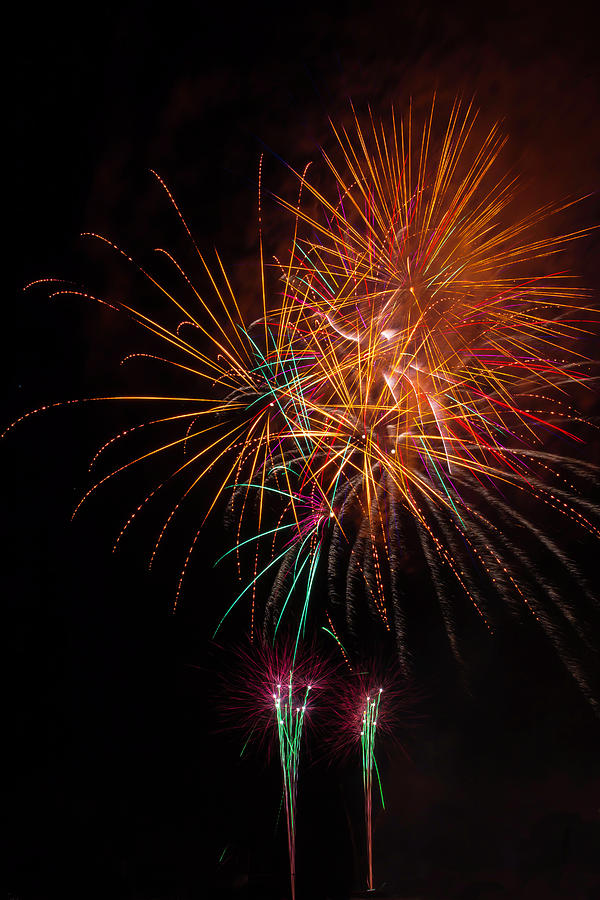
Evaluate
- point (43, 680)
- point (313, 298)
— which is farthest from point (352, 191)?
point (43, 680)

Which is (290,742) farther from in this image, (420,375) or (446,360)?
(446,360)

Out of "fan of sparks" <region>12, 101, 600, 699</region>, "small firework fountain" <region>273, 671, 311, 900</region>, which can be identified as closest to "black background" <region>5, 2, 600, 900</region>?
"small firework fountain" <region>273, 671, 311, 900</region>

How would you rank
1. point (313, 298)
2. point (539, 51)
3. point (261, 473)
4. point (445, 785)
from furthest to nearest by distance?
point (445, 785)
point (261, 473)
point (313, 298)
point (539, 51)

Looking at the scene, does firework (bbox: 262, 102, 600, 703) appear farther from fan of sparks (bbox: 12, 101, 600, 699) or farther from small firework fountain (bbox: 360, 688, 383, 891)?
small firework fountain (bbox: 360, 688, 383, 891)

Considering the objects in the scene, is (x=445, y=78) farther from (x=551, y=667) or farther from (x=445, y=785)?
(x=445, y=785)

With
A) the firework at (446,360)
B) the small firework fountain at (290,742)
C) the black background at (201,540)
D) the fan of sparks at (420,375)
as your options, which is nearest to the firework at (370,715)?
the black background at (201,540)

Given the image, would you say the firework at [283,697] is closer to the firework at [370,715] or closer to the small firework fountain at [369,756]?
the firework at [370,715]

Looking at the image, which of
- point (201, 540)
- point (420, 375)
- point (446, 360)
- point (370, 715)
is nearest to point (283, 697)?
point (370, 715)
